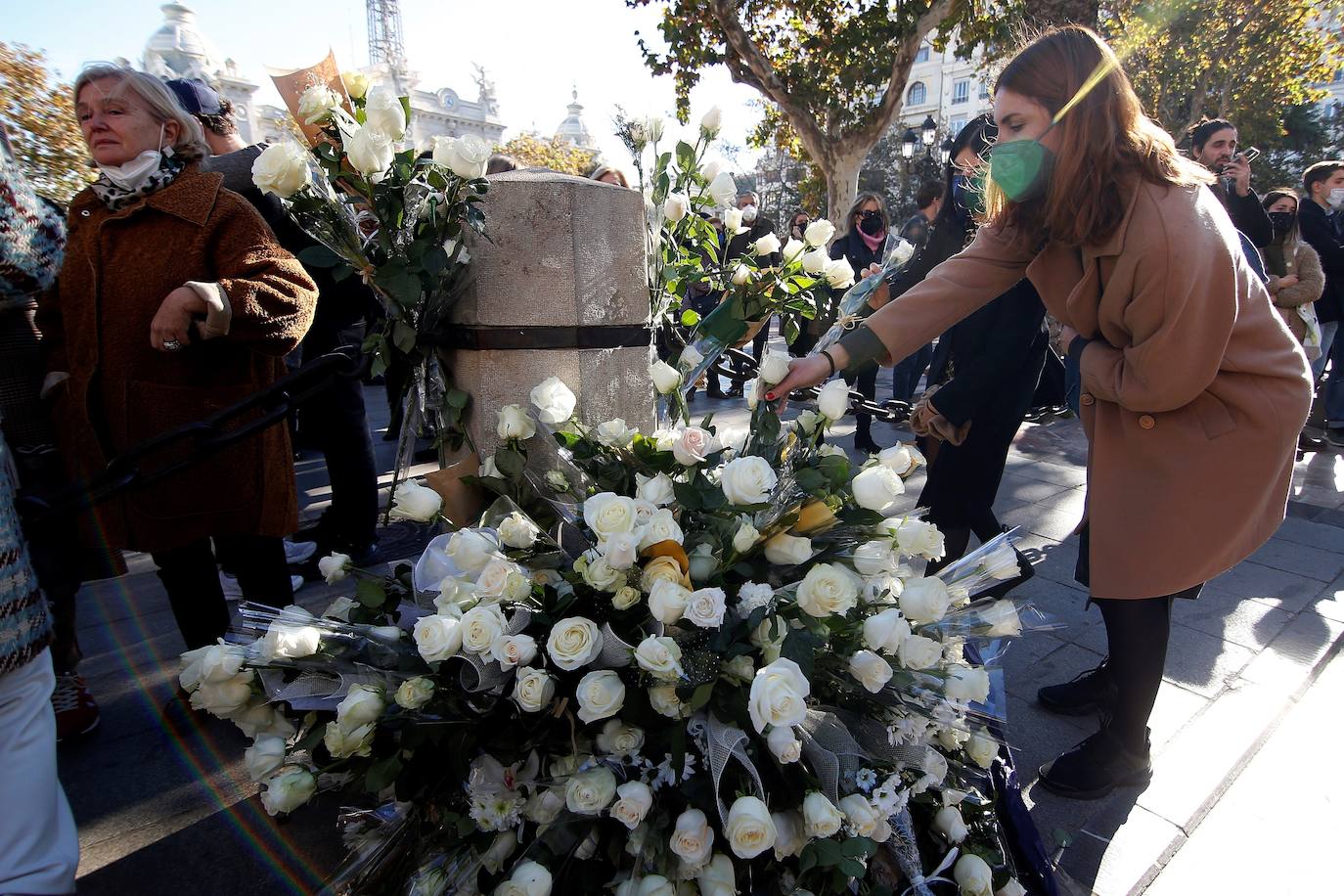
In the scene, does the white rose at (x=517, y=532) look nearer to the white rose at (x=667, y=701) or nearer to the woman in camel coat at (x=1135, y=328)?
the white rose at (x=667, y=701)

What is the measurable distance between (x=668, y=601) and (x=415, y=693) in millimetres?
479

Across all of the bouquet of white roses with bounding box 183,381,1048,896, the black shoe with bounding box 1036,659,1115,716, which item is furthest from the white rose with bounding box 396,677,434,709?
the black shoe with bounding box 1036,659,1115,716

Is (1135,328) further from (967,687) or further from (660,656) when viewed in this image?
Answer: (660,656)

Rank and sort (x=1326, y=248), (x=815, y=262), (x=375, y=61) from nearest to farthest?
(x=815, y=262) → (x=1326, y=248) → (x=375, y=61)

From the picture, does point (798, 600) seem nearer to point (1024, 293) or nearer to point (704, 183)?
point (704, 183)

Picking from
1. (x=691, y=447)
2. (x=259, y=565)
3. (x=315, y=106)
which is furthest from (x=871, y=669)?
(x=259, y=565)

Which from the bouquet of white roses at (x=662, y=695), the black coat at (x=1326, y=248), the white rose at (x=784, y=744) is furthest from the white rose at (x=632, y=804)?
the black coat at (x=1326, y=248)

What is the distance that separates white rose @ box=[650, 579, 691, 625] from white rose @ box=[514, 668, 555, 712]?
0.22m

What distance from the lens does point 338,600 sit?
173 centimetres

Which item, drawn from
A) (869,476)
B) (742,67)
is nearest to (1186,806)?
(869,476)

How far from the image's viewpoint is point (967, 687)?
1.52 metres

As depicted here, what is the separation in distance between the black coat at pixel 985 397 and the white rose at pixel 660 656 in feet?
5.47

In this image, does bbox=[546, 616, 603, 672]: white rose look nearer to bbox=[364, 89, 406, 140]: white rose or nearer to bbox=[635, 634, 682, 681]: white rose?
bbox=[635, 634, 682, 681]: white rose

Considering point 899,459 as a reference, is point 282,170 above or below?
above
